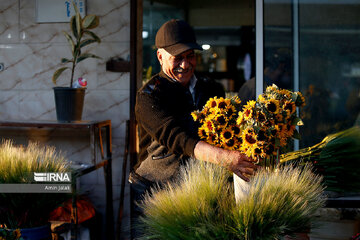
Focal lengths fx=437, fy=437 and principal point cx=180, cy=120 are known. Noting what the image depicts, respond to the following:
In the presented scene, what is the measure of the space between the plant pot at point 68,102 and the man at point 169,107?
4.04 ft

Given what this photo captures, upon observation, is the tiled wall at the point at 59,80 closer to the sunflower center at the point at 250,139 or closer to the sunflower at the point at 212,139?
the sunflower at the point at 212,139

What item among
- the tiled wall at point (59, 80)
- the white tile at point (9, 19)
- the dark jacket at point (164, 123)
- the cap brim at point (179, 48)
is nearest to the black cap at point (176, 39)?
the cap brim at point (179, 48)

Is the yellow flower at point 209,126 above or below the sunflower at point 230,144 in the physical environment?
above

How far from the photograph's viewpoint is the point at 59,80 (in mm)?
3500

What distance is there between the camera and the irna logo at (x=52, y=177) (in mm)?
1904

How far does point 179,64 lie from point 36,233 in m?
0.94

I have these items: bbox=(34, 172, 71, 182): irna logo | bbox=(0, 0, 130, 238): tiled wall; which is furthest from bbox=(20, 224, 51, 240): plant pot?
bbox=(0, 0, 130, 238): tiled wall

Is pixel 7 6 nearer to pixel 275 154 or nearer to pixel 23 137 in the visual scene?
pixel 23 137

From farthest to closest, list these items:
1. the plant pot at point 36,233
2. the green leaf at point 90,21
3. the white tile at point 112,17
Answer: the white tile at point 112,17, the green leaf at point 90,21, the plant pot at point 36,233

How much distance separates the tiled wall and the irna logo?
4.84 ft

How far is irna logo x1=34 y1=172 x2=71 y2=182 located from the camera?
1904 millimetres

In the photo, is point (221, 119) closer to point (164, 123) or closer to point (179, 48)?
point (164, 123)

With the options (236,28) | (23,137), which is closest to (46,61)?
(23,137)

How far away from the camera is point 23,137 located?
3.60m
